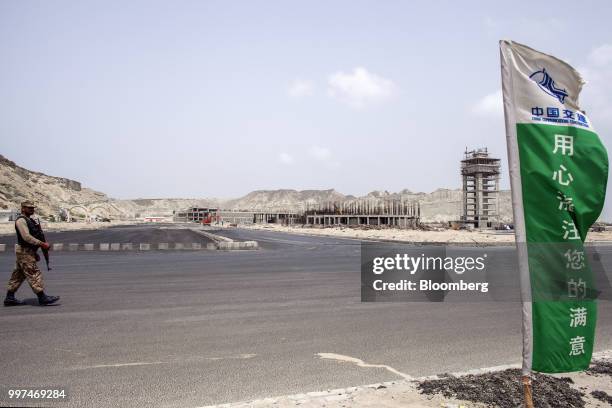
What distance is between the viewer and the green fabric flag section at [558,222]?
3.80 metres

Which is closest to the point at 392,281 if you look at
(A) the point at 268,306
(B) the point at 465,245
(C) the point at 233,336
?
(A) the point at 268,306

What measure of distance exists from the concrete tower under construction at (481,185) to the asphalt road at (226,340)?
310 feet

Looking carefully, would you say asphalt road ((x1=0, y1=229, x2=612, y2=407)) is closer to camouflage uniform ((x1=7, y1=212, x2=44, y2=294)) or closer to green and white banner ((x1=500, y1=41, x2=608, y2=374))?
camouflage uniform ((x1=7, y1=212, x2=44, y2=294))

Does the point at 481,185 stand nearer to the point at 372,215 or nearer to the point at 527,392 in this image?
the point at 372,215

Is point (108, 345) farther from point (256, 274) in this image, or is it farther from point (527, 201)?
point (256, 274)

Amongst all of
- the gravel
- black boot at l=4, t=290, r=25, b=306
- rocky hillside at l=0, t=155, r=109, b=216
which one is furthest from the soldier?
rocky hillside at l=0, t=155, r=109, b=216

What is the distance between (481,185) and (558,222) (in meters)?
105

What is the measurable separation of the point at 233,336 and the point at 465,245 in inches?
1236

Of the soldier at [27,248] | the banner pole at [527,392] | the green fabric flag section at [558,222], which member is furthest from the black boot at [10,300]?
the green fabric flag section at [558,222]

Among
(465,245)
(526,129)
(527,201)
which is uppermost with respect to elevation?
(526,129)

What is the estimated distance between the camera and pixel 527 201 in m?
3.80

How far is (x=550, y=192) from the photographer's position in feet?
12.5

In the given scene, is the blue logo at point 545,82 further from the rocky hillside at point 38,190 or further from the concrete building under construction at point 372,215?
the rocky hillside at point 38,190

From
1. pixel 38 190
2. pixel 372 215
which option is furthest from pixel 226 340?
pixel 38 190
